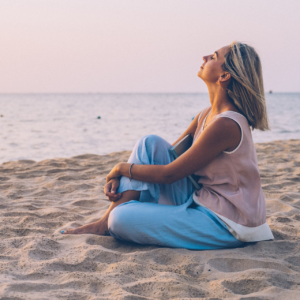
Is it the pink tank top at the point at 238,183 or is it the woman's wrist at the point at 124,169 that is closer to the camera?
the pink tank top at the point at 238,183

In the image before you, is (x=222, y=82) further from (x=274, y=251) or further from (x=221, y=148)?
(x=274, y=251)

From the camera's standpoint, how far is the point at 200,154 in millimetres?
2121

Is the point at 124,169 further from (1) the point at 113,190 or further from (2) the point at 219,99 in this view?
(2) the point at 219,99

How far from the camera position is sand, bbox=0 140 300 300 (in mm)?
1645

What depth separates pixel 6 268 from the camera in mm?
1849

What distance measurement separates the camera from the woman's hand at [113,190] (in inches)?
93.0

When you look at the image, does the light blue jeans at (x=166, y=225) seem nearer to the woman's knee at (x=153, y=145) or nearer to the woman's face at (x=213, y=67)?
the woman's knee at (x=153, y=145)

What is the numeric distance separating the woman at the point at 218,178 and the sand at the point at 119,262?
12 cm

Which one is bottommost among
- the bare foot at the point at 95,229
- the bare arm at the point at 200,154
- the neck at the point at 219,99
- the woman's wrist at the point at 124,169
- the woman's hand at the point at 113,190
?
the bare foot at the point at 95,229

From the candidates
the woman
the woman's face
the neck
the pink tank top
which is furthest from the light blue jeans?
the woman's face

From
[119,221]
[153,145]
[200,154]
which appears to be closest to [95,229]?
[119,221]

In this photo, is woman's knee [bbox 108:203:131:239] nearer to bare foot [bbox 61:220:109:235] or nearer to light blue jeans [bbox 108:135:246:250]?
light blue jeans [bbox 108:135:246:250]

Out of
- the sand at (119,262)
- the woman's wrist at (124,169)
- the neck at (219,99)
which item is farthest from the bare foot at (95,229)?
the neck at (219,99)

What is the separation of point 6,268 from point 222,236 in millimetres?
1359
